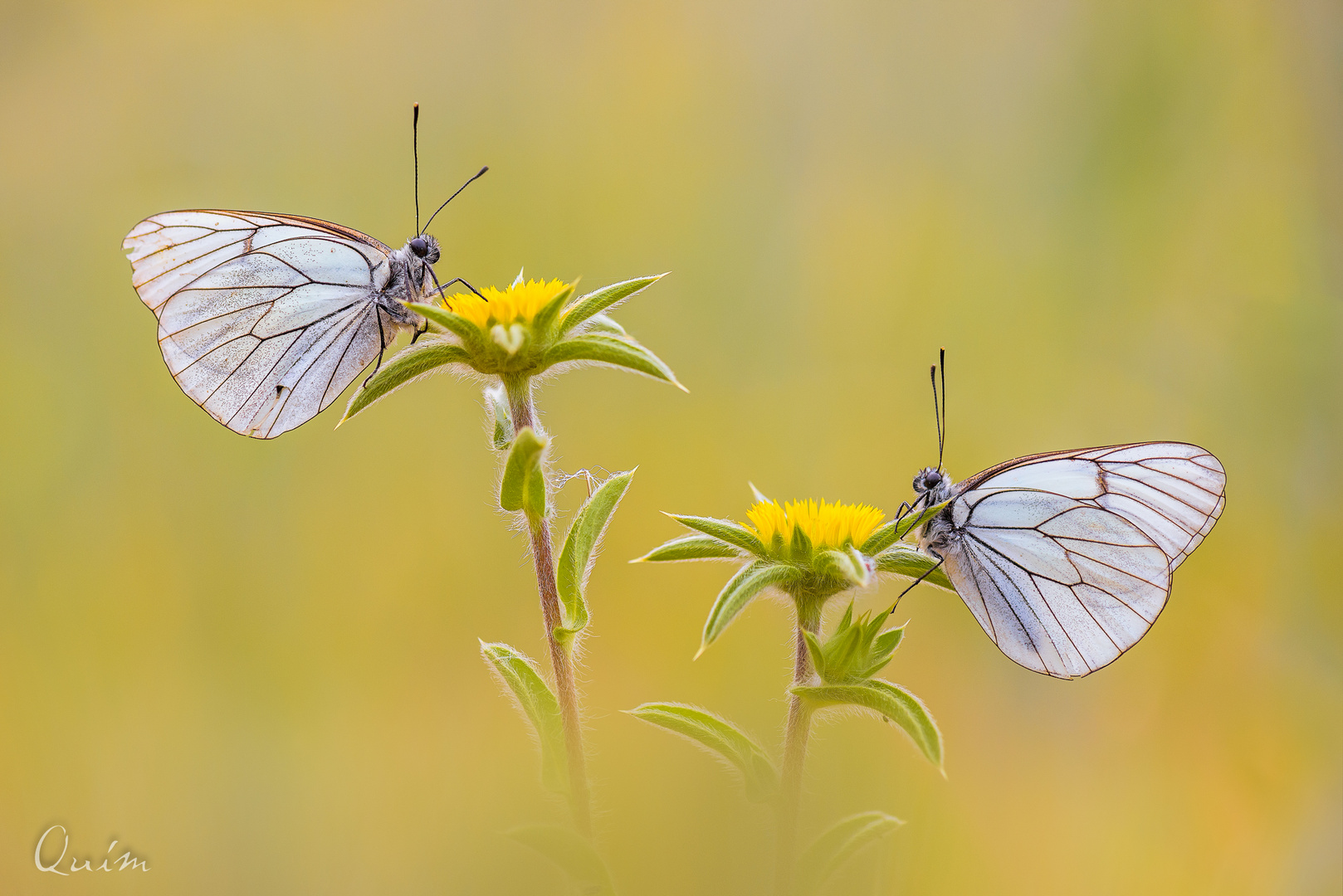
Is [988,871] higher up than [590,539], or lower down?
lower down

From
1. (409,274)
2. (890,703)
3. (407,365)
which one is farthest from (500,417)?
(890,703)

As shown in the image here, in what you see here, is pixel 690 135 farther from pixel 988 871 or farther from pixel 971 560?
pixel 988 871

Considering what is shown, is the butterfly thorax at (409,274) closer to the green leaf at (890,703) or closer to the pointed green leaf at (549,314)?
the pointed green leaf at (549,314)

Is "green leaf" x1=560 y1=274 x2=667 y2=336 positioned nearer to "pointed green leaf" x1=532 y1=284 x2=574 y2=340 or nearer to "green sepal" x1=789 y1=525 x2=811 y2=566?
"pointed green leaf" x1=532 y1=284 x2=574 y2=340

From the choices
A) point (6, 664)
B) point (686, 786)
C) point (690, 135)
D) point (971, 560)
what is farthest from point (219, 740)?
point (690, 135)

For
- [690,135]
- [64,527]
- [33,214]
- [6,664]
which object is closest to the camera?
[6,664]

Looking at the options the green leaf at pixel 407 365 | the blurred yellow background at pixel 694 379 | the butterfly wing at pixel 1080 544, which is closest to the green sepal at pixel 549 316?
the green leaf at pixel 407 365

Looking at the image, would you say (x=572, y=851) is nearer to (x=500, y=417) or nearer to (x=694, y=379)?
(x=500, y=417)

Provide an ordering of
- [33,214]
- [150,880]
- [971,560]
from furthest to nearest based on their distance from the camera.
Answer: [33,214]
[971,560]
[150,880]
